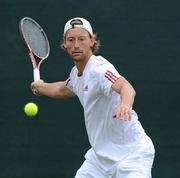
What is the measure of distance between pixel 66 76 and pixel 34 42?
3.89 feet

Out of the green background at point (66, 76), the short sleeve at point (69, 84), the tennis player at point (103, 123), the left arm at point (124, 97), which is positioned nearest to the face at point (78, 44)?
the tennis player at point (103, 123)

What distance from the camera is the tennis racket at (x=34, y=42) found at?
19.6 feet

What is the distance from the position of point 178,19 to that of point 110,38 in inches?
25.2

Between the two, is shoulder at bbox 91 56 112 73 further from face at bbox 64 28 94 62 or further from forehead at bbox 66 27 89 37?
forehead at bbox 66 27 89 37

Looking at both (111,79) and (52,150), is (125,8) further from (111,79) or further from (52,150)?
(111,79)

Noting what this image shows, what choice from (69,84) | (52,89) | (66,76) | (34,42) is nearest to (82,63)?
(69,84)

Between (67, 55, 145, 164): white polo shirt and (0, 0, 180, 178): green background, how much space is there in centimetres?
194

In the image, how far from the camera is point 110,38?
727cm

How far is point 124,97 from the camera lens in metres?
4.73

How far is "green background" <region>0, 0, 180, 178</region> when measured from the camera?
7.23 m

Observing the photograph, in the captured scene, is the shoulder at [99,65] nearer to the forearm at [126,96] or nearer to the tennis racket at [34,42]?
the forearm at [126,96]

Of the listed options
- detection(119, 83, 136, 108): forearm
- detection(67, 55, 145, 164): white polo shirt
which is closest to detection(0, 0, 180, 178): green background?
detection(67, 55, 145, 164): white polo shirt

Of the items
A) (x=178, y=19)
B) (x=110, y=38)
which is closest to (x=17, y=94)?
(x=110, y=38)

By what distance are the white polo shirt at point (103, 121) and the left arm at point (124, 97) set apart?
0.19 m
